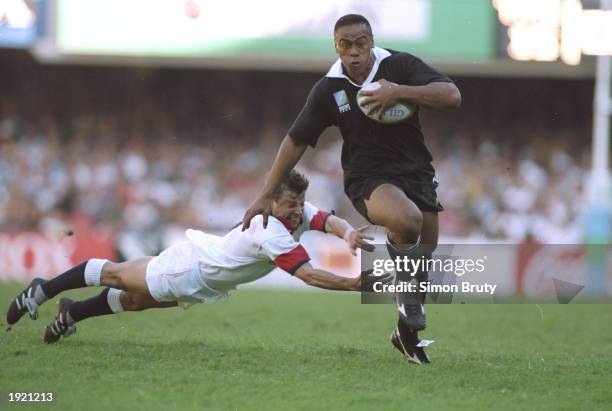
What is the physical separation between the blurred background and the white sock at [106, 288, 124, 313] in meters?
9.24

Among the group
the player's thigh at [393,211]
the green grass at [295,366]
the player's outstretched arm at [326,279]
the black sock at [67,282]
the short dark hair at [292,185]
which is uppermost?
the short dark hair at [292,185]

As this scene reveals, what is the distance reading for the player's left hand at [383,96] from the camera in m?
6.07

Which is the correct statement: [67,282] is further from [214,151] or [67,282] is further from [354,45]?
[214,151]

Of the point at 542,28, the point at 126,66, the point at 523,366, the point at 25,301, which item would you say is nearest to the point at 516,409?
the point at 523,366

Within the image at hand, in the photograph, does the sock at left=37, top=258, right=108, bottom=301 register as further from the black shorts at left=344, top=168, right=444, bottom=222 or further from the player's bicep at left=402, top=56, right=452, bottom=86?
the player's bicep at left=402, top=56, right=452, bottom=86

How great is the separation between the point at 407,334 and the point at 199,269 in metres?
1.60

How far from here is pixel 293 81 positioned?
22.3 meters

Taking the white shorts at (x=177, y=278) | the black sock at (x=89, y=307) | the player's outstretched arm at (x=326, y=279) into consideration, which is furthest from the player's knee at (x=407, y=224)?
the black sock at (x=89, y=307)

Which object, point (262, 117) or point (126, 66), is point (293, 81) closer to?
point (262, 117)

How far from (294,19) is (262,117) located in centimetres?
427

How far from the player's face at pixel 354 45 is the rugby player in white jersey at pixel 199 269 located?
0.90 meters

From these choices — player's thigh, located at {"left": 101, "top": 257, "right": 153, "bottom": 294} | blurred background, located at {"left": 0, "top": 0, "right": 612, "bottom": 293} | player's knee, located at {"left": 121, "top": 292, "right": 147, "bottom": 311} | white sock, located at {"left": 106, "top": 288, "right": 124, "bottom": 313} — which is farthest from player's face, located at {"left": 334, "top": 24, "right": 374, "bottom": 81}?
blurred background, located at {"left": 0, "top": 0, "right": 612, "bottom": 293}

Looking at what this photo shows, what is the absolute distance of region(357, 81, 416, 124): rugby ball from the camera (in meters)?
6.21

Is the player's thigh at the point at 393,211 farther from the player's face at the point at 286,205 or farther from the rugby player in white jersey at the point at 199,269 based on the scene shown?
the player's face at the point at 286,205
